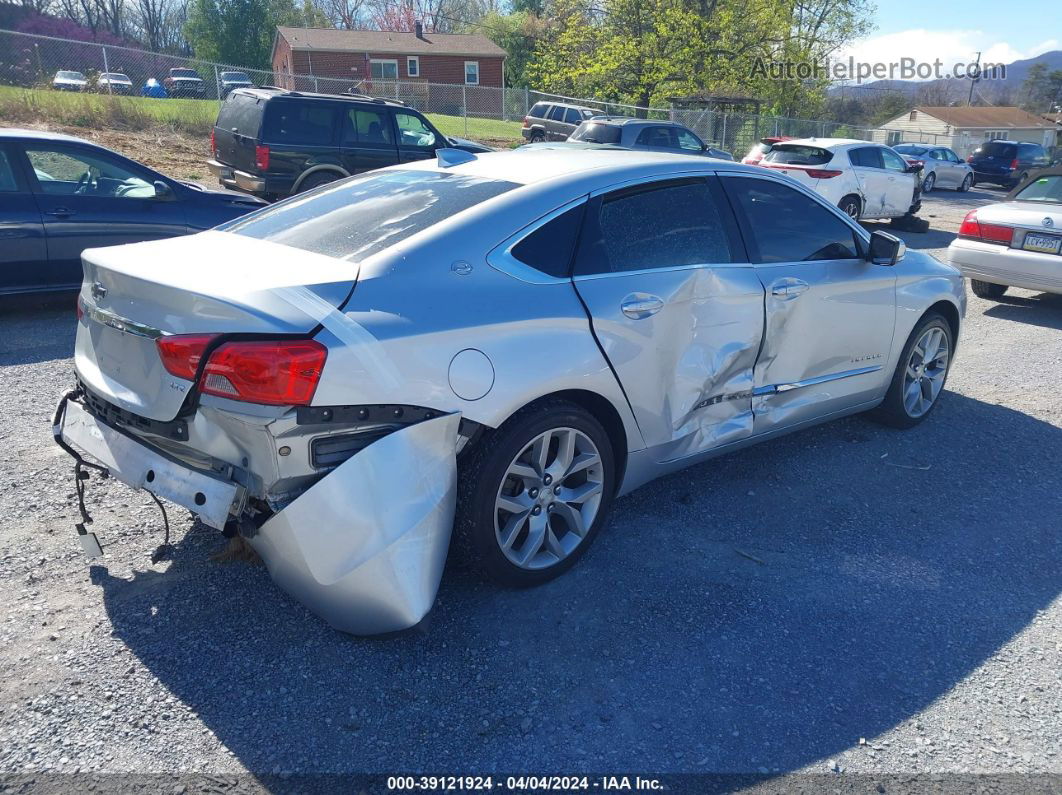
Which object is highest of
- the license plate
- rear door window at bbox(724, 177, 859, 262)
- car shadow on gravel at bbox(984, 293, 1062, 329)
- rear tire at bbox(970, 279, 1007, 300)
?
rear door window at bbox(724, 177, 859, 262)

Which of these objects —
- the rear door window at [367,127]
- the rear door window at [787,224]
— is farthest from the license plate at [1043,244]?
the rear door window at [367,127]

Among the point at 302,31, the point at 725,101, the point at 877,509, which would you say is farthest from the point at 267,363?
the point at 302,31

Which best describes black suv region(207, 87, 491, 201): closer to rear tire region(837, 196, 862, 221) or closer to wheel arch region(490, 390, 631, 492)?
rear tire region(837, 196, 862, 221)

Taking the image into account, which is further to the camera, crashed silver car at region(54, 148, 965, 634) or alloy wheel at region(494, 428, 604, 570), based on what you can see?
alloy wheel at region(494, 428, 604, 570)

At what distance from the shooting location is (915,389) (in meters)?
5.30

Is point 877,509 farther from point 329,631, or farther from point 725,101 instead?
point 725,101

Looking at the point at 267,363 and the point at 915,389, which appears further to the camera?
the point at 915,389

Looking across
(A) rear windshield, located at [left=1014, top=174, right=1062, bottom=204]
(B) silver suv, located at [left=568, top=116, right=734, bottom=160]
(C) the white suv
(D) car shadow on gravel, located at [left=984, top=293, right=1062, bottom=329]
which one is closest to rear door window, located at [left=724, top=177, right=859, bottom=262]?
(D) car shadow on gravel, located at [left=984, top=293, right=1062, bottom=329]

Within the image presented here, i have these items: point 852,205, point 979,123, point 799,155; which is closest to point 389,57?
point 799,155

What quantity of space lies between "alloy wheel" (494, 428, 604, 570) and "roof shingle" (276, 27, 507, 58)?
5105 centimetres

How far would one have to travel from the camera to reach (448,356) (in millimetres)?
2861

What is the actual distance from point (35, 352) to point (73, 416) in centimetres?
342

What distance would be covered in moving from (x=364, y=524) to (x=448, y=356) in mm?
635

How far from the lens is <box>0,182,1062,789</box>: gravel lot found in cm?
255
